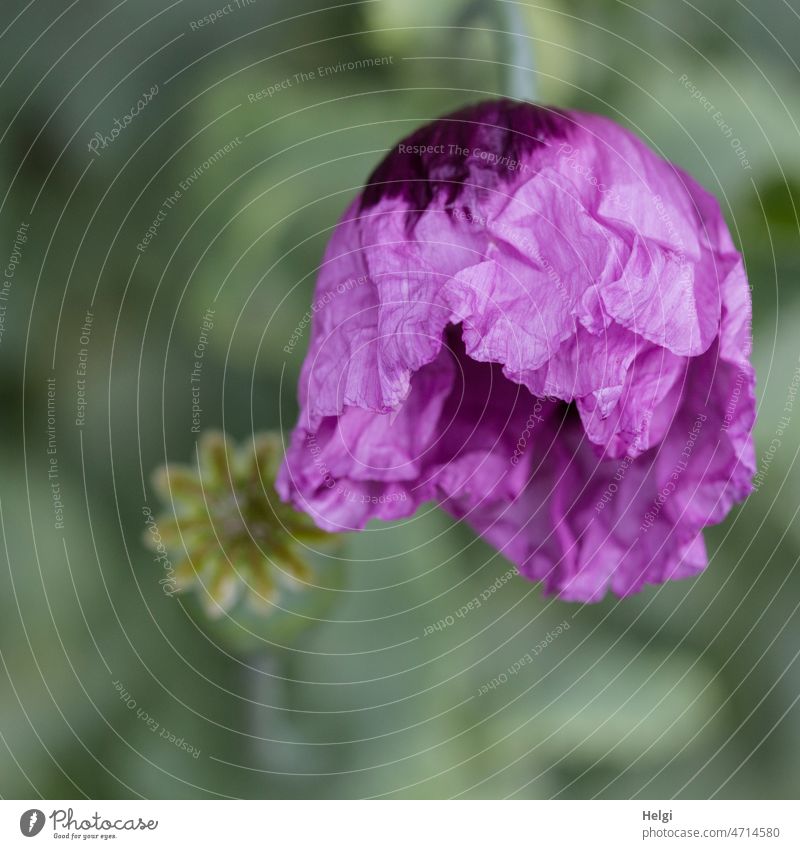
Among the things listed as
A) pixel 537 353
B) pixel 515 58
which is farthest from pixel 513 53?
pixel 537 353

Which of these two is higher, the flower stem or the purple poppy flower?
the flower stem

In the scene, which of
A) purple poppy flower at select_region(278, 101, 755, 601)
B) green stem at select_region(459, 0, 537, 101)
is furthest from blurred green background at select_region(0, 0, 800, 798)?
purple poppy flower at select_region(278, 101, 755, 601)

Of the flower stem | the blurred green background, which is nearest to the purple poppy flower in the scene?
the flower stem

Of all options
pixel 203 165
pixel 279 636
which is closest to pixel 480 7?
pixel 203 165

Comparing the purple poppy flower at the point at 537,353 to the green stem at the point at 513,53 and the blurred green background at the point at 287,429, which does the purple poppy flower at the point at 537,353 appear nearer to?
the green stem at the point at 513,53

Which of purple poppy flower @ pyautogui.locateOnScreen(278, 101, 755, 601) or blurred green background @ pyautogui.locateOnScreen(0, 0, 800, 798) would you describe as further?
blurred green background @ pyautogui.locateOnScreen(0, 0, 800, 798)

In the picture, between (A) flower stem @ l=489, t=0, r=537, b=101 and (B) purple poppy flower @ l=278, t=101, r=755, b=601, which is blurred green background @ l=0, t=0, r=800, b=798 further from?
(B) purple poppy flower @ l=278, t=101, r=755, b=601
